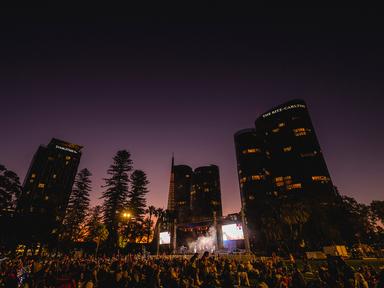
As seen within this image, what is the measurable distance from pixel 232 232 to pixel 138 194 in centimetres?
2466

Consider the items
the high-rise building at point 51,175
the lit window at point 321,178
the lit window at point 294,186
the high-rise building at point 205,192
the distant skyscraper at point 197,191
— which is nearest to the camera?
the high-rise building at point 51,175

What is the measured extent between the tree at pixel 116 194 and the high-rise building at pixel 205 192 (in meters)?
121

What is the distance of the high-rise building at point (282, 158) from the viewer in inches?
3356

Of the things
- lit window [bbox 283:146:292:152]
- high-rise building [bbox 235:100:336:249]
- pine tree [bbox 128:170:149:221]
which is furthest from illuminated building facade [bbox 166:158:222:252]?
pine tree [bbox 128:170:149:221]

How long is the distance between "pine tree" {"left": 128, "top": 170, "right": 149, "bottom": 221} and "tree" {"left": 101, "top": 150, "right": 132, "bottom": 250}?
Answer: 14.9 feet

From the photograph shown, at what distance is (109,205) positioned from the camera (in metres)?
40.0

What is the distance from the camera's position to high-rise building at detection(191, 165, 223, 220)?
16032 centimetres

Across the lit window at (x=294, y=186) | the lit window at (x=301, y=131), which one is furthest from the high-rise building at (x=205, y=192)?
the lit window at (x=301, y=131)

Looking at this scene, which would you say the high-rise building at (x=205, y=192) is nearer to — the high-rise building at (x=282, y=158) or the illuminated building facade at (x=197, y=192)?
the illuminated building facade at (x=197, y=192)

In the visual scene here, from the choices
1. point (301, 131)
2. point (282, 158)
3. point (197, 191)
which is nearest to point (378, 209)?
point (282, 158)

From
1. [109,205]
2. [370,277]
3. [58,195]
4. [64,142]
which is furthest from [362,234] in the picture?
[64,142]

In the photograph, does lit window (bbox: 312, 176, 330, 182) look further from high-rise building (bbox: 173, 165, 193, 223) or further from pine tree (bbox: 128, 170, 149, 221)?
high-rise building (bbox: 173, 165, 193, 223)

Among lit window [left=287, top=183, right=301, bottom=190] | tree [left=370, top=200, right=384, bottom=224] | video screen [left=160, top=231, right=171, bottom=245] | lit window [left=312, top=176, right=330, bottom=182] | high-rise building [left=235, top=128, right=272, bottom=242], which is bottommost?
video screen [left=160, top=231, right=171, bottom=245]

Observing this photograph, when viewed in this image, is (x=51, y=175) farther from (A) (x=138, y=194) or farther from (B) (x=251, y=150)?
(B) (x=251, y=150)
